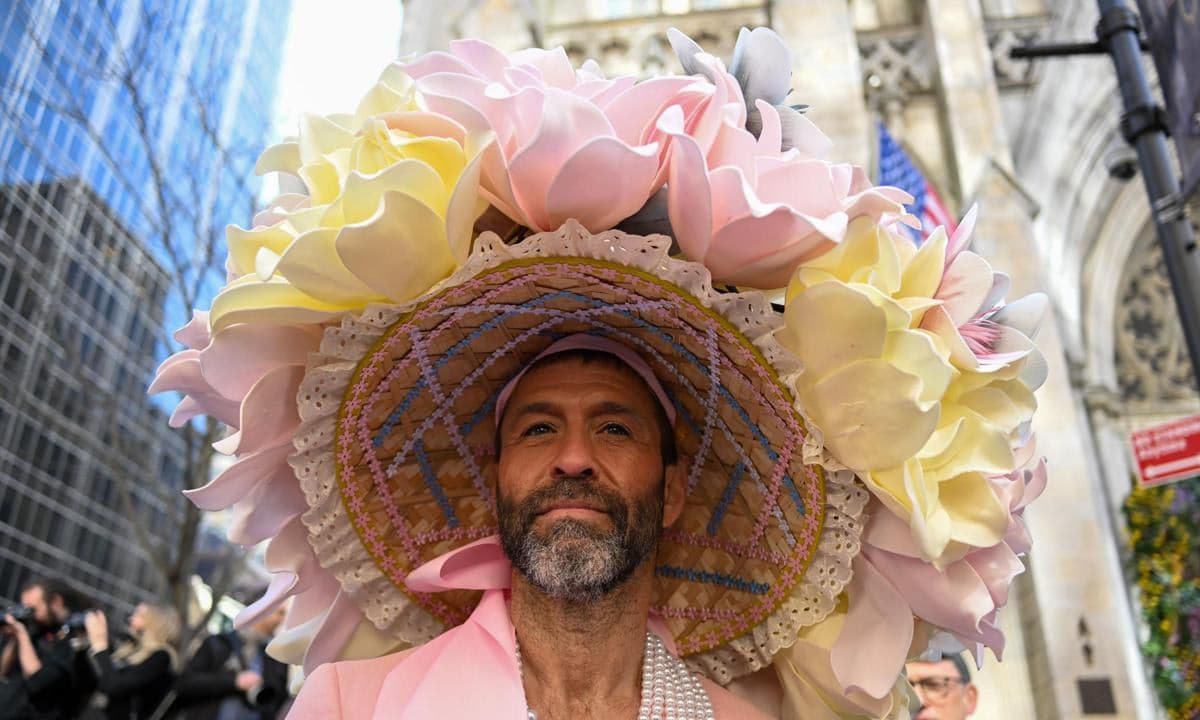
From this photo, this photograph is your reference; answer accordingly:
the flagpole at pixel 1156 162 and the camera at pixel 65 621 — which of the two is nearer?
the flagpole at pixel 1156 162

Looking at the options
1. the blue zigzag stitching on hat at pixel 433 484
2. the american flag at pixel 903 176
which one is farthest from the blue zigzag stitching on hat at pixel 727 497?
the american flag at pixel 903 176

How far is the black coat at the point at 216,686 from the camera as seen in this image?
494 centimetres

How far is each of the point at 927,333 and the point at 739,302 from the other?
0.34 m

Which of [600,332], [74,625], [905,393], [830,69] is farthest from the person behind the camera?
[830,69]

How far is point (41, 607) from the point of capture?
521 cm

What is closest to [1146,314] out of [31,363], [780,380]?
[780,380]

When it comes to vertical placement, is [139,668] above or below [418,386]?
below

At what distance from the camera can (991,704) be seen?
23.2 ft

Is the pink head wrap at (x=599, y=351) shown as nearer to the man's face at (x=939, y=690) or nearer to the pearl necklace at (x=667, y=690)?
the pearl necklace at (x=667, y=690)

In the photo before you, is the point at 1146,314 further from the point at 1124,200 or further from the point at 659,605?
the point at 659,605

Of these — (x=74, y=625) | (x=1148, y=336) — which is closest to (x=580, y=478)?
(x=74, y=625)

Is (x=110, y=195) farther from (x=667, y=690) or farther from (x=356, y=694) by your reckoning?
(x=667, y=690)

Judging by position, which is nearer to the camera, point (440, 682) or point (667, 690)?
point (440, 682)

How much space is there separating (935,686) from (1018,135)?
8140mm
